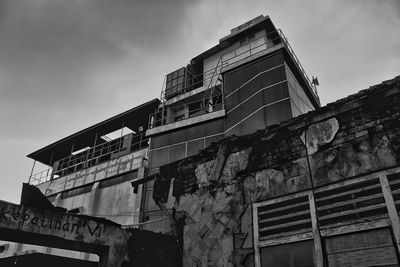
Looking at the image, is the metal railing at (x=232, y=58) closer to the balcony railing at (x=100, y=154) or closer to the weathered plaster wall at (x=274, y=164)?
the balcony railing at (x=100, y=154)

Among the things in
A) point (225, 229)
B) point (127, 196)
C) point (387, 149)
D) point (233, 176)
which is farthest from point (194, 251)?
point (127, 196)

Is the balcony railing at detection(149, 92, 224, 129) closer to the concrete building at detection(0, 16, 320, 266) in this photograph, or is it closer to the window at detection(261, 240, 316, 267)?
the concrete building at detection(0, 16, 320, 266)

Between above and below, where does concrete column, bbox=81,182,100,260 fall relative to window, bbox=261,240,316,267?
above

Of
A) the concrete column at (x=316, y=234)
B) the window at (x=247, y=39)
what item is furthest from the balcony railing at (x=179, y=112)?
the concrete column at (x=316, y=234)

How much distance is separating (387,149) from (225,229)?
11.9 ft

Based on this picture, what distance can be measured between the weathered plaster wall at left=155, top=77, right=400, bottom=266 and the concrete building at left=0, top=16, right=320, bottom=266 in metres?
2.50

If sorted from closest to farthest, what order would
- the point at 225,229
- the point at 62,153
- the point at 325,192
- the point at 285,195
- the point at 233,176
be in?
1. the point at 325,192
2. the point at 285,195
3. the point at 225,229
4. the point at 233,176
5. the point at 62,153

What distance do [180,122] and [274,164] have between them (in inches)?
423

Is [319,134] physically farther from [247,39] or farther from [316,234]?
[247,39]

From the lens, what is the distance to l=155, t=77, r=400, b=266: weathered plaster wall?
5965mm

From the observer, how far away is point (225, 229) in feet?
23.5

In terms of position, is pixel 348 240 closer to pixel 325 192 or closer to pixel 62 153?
pixel 325 192

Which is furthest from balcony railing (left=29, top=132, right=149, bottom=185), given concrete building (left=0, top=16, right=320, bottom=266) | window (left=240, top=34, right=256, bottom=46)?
window (left=240, top=34, right=256, bottom=46)

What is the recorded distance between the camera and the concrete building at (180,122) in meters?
14.6
